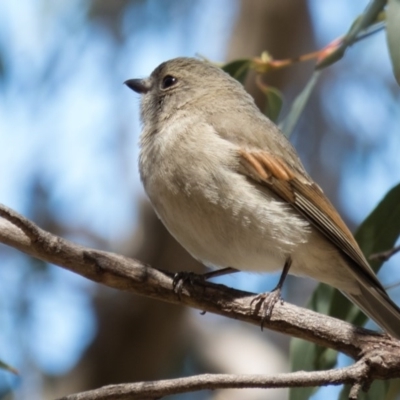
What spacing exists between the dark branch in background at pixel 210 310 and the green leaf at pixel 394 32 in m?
0.85

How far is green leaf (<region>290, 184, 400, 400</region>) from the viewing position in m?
3.12

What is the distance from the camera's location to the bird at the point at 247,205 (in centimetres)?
297

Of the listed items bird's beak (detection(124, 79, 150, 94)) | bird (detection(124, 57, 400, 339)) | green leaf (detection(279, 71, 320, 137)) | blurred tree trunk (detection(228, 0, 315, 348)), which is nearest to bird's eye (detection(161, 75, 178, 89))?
bird's beak (detection(124, 79, 150, 94))

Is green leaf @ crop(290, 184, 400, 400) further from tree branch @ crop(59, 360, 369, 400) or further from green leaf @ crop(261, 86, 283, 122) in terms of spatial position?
tree branch @ crop(59, 360, 369, 400)

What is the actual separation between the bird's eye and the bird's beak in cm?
9

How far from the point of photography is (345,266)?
3.17 m

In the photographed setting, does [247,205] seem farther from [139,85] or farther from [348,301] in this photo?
[139,85]

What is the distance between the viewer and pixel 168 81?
387cm

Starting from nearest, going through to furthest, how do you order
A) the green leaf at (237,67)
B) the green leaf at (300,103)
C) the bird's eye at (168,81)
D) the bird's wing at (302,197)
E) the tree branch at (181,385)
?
the tree branch at (181,385)
the bird's wing at (302,197)
the green leaf at (300,103)
the green leaf at (237,67)
the bird's eye at (168,81)

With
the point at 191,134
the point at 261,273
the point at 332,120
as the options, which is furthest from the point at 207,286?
the point at 332,120

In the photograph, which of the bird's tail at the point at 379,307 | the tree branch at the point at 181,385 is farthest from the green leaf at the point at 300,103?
the tree branch at the point at 181,385

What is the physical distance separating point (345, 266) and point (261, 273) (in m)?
0.34

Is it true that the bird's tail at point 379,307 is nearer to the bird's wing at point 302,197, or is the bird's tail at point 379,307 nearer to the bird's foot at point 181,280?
the bird's wing at point 302,197

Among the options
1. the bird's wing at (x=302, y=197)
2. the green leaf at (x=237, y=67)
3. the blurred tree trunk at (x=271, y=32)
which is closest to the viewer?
the bird's wing at (x=302, y=197)
